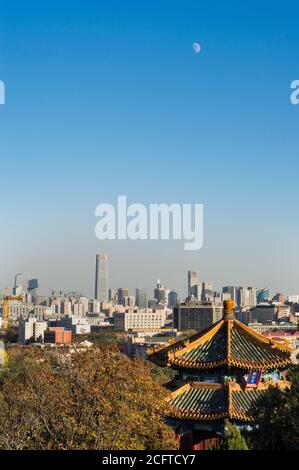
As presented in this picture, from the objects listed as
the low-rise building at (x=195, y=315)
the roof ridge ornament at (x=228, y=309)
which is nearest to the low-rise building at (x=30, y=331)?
the low-rise building at (x=195, y=315)

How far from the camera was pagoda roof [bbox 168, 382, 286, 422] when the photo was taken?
1164cm

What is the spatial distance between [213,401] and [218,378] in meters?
0.44

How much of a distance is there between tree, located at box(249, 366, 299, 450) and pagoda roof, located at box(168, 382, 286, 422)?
1.02 meters

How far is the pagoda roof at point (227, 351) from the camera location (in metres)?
12.1

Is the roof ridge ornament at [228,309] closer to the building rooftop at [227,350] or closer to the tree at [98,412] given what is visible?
the building rooftop at [227,350]

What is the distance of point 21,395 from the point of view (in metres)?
18.0

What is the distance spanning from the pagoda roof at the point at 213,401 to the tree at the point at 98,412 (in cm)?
32

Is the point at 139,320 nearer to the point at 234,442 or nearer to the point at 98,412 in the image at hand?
the point at 98,412

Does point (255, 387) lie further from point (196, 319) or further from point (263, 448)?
point (196, 319)

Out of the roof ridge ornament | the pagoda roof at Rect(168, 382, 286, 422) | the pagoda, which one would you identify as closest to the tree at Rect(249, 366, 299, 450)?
the pagoda roof at Rect(168, 382, 286, 422)

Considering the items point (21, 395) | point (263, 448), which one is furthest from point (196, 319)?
point (263, 448)

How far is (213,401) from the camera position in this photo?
39.5 ft
